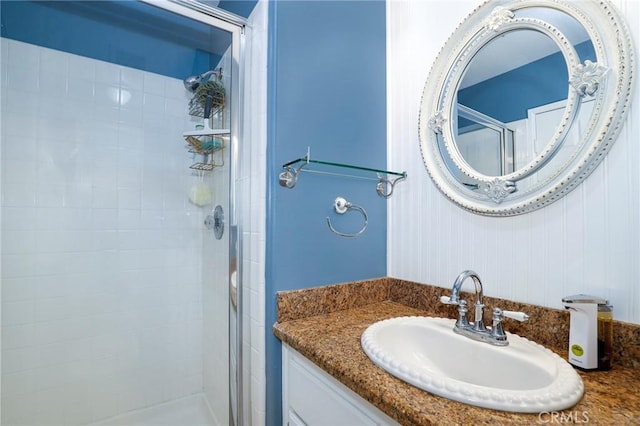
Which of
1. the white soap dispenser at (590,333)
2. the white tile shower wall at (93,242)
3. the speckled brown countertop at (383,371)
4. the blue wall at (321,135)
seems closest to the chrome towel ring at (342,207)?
the blue wall at (321,135)

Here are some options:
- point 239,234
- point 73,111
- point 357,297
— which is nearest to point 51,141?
point 73,111

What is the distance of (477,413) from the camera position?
522 mm

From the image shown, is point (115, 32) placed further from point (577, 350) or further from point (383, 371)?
point (577, 350)

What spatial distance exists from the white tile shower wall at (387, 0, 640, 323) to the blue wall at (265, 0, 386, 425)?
0.09 meters

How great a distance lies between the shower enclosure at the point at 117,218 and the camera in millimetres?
1325

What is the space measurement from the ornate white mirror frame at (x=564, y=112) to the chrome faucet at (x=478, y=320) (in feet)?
0.93

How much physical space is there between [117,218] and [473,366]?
181 centimetres

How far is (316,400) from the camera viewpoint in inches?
32.5

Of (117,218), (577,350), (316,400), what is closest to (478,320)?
(577,350)

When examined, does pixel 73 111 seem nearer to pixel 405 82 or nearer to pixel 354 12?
pixel 354 12

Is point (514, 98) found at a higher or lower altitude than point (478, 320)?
higher

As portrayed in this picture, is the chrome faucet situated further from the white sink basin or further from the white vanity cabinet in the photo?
the white vanity cabinet

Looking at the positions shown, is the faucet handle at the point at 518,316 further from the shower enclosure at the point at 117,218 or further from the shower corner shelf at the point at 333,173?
the shower enclosure at the point at 117,218

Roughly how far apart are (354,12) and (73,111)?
150cm
